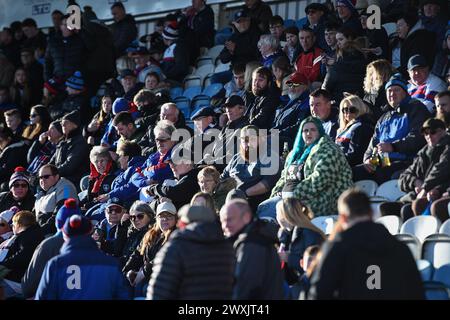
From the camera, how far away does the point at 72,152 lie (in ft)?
53.2

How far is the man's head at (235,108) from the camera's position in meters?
14.2

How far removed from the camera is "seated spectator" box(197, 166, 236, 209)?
1272cm

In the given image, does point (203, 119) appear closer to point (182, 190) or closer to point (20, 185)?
point (182, 190)

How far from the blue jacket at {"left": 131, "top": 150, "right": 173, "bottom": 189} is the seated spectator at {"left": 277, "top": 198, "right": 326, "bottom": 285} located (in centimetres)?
353

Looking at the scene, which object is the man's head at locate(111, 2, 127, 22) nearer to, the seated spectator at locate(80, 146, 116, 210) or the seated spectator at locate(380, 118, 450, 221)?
the seated spectator at locate(80, 146, 116, 210)

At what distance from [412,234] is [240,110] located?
13.4 feet

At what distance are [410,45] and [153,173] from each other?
3.25m

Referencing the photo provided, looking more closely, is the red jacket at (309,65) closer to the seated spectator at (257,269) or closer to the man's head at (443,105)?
the man's head at (443,105)

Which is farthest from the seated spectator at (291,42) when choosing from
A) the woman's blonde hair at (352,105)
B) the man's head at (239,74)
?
the woman's blonde hair at (352,105)

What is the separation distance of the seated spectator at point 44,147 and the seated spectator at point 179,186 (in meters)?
3.42

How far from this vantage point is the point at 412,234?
10609 mm

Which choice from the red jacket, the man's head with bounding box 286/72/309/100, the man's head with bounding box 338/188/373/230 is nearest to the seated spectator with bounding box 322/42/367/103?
the man's head with bounding box 286/72/309/100
